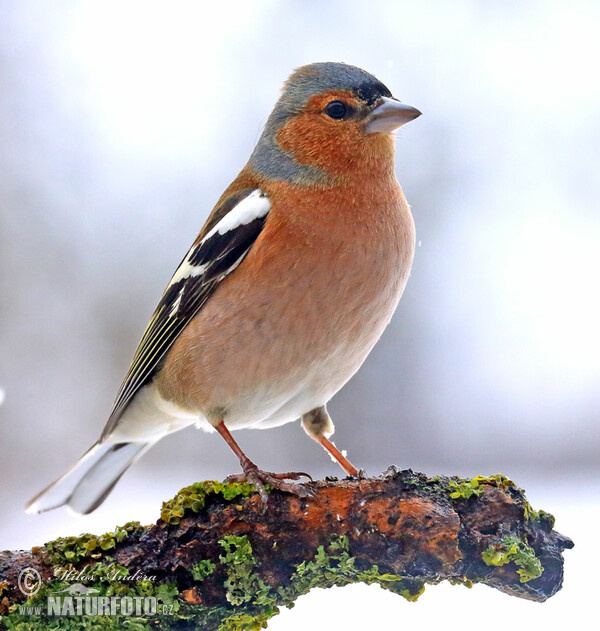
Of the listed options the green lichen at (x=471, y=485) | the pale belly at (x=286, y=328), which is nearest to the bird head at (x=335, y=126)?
the pale belly at (x=286, y=328)

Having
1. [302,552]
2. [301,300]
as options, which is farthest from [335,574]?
[301,300]

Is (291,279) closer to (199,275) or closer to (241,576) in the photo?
(199,275)

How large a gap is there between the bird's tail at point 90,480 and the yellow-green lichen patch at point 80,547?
0.90 meters

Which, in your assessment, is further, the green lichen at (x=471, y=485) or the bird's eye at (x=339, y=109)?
the bird's eye at (x=339, y=109)

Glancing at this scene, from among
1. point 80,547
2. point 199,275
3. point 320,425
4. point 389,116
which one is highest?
point 389,116

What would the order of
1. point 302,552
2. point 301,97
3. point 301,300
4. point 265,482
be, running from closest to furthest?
point 302,552 → point 265,482 → point 301,300 → point 301,97

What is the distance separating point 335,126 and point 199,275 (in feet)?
2.58

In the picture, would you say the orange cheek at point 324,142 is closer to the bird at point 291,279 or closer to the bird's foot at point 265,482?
the bird at point 291,279

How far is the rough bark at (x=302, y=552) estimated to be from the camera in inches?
87.0

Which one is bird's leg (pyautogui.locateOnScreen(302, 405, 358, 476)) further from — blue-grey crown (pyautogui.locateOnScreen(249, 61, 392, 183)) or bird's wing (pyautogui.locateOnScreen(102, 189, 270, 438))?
blue-grey crown (pyautogui.locateOnScreen(249, 61, 392, 183))

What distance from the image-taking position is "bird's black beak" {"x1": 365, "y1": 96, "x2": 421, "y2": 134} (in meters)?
2.73

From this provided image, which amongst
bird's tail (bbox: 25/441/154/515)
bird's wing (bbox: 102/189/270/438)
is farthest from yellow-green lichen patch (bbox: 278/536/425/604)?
bird's tail (bbox: 25/441/154/515)

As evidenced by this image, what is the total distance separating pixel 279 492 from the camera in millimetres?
2414

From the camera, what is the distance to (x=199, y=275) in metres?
2.83
